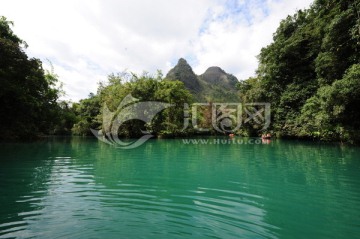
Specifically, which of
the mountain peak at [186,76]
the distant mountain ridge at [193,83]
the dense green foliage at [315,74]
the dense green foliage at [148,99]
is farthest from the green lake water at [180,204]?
the mountain peak at [186,76]

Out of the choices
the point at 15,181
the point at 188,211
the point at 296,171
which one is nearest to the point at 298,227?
the point at 188,211

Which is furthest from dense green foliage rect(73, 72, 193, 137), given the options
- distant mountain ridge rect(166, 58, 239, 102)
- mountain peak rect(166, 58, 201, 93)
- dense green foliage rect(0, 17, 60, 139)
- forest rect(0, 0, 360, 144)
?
mountain peak rect(166, 58, 201, 93)

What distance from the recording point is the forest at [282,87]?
17.0 metres

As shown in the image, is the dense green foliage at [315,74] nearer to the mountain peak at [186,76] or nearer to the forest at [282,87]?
the forest at [282,87]

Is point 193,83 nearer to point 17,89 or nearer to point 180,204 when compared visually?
point 17,89

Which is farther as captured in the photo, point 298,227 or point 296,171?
point 296,171

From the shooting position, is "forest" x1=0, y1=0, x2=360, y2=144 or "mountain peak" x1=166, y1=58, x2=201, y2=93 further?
"mountain peak" x1=166, y1=58, x2=201, y2=93

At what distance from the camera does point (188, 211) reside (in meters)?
4.81

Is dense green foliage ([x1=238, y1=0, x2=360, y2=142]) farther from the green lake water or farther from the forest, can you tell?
the green lake water

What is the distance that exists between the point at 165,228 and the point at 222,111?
3783 cm

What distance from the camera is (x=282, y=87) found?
93.3 ft

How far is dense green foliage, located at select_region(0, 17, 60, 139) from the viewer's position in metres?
16.6

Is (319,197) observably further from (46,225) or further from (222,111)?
(222,111)

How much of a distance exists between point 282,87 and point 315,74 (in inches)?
142
